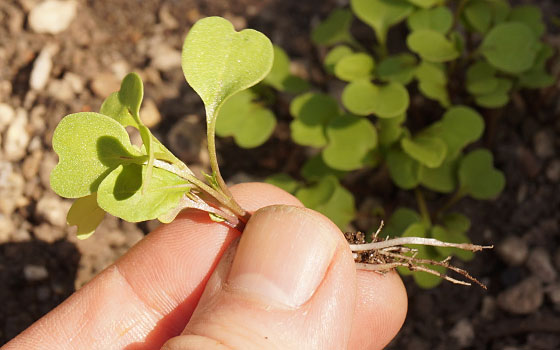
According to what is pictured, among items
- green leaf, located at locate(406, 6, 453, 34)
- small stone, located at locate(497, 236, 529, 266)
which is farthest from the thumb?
green leaf, located at locate(406, 6, 453, 34)

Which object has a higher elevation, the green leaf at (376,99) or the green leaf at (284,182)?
the green leaf at (376,99)

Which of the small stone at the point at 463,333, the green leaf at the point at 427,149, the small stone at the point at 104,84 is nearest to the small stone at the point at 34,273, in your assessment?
the small stone at the point at 104,84

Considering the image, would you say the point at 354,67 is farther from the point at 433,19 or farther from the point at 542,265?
the point at 542,265

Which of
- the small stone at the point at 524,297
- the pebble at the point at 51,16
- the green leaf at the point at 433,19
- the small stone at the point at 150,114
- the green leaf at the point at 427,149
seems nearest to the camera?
the green leaf at the point at 427,149

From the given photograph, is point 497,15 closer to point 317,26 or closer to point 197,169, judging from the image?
point 317,26

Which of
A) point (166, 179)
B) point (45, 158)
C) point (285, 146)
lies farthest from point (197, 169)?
point (166, 179)

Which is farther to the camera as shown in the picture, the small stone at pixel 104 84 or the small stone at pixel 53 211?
the small stone at pixel 104 84

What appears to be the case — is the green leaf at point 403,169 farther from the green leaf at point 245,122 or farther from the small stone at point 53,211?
the small stone at point 53,211
